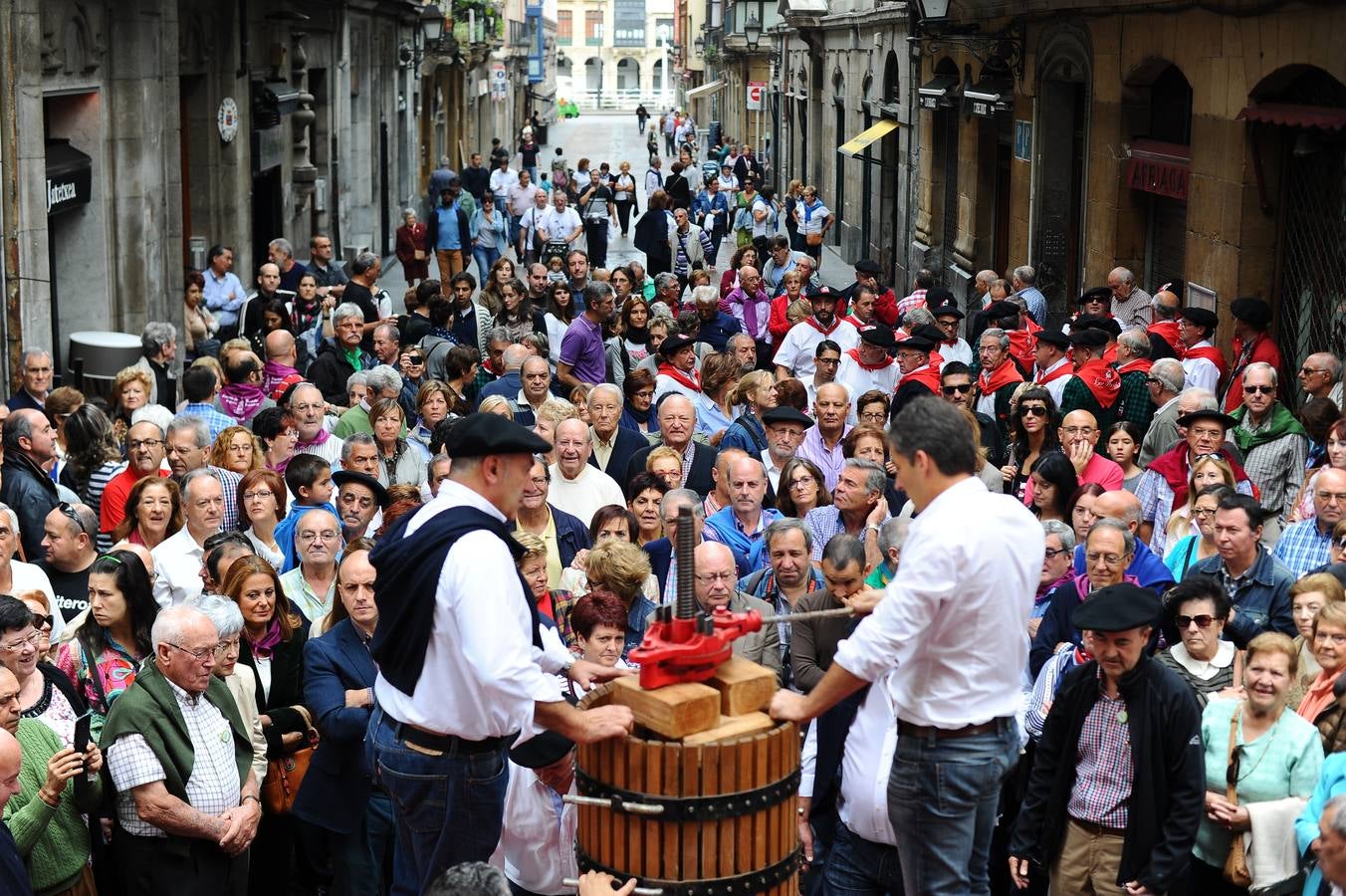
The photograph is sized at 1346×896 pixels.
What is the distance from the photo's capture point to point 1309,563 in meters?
8.77

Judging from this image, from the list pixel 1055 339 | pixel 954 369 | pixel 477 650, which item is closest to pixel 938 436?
pixel 477 650

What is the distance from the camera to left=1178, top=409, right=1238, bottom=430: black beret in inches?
392

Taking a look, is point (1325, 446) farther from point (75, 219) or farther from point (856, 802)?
point (75, 219)

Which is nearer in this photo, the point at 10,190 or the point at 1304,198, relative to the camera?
the point at 10,190

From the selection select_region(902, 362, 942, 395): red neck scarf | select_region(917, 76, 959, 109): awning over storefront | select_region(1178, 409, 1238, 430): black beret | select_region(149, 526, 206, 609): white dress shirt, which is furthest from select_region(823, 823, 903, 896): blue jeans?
select_region(917, 76, 959, 109): awning over storefront

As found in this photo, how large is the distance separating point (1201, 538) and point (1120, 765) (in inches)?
106

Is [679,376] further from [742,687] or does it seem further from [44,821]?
[742,687]

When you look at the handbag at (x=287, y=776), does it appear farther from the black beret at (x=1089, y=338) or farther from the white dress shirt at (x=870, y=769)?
the black beret at (x=1089, y=338)

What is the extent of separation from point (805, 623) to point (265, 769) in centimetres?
225

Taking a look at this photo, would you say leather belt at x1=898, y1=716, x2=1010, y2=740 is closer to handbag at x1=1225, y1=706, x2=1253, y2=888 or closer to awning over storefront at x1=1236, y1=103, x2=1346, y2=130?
handbag at x1=1225, y1=706, x2=1253, y2=888

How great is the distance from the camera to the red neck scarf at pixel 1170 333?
14.0m

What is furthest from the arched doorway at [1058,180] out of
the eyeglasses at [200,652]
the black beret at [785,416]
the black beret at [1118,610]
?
the eyeglasses at [200,652]

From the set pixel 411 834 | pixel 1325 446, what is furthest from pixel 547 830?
pixel 1325 446

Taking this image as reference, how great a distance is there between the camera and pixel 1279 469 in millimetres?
10492
